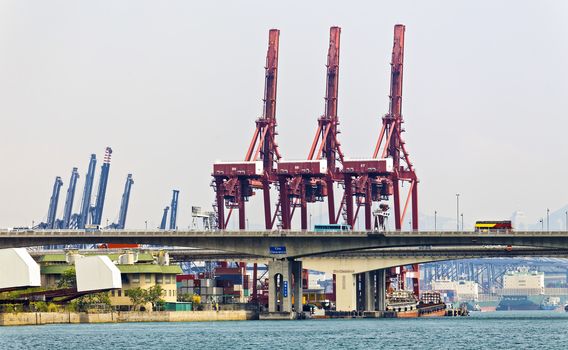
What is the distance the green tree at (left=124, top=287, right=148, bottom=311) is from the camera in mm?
180750

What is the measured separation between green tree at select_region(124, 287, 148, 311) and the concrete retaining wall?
5.97 m

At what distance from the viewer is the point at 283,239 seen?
570ft

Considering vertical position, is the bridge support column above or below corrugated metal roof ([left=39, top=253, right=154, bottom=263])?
below

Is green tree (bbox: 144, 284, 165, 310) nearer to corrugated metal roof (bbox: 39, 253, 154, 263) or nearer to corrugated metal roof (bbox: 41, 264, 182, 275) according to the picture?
corrugated metal roof (bbox: 41, 264, 182, 275)

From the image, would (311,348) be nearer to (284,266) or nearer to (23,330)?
(23,330)

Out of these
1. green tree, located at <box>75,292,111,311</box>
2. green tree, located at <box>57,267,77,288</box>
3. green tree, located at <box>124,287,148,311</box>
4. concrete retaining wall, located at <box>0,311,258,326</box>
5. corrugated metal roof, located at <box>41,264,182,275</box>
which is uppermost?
corrugated metal roof, located at <box>41,264,182,275</box>

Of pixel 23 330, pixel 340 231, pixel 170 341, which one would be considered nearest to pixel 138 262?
pixel 340 231

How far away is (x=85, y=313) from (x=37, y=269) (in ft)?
55.3

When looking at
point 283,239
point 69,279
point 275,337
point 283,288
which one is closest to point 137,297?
point 69,279

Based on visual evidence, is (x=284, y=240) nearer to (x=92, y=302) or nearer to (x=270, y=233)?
(x=270, y=233)

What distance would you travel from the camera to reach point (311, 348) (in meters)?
106

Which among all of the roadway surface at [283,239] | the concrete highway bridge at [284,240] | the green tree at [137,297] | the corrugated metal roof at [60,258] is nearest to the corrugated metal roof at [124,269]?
the corrugated metal roof at [60,258]

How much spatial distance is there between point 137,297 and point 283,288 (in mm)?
19859

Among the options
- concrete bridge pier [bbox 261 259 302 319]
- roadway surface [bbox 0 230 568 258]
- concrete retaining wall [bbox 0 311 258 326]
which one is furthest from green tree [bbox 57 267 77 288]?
concrete bridge pier [bbox 261 259 302 319]
